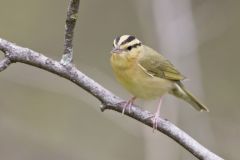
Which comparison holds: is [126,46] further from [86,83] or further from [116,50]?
[86,83]

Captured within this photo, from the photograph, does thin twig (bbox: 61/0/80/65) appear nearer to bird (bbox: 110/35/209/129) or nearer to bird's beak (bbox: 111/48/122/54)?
bird (bbox: 110/35/209/129)

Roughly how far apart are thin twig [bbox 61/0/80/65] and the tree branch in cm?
5

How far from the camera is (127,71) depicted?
5.04 m

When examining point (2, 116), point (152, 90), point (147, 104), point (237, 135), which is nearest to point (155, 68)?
point (152, 90)

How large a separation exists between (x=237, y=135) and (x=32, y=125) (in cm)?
382

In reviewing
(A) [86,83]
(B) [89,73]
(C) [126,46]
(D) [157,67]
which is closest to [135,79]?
(C) [126,46]

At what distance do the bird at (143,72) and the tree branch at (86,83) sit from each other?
1062mm

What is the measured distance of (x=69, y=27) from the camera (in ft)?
11.5

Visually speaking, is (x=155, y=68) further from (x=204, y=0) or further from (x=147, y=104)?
(x=204, y=0)

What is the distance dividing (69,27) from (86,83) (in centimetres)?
34

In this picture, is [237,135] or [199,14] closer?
[237,135]

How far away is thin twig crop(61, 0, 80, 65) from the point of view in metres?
3.38

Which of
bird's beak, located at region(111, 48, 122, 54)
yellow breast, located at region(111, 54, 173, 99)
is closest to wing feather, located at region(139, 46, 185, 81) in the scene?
yellow breast, located at region(111, 54, 173, 99)

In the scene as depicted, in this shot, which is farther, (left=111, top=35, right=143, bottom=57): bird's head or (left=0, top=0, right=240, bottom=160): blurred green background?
(left=0, top=0, right=240, bottom=160): blurred green background
